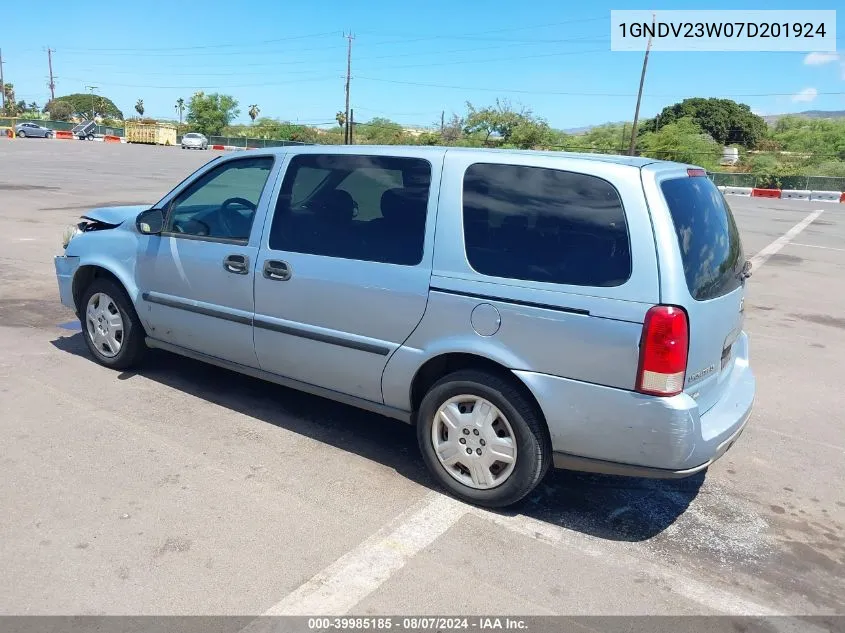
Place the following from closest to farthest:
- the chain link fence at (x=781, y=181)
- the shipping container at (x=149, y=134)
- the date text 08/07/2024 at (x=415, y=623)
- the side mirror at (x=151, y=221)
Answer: the date text 08/07/2024 at (x=415, y=623), the side mirror at (x=151, y=221), the chain link fence at (x=781, y=181), the shipping container at (x=149, y=134)

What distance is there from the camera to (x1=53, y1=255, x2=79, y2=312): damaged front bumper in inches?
218

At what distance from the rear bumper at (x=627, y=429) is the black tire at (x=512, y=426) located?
0.08 meters

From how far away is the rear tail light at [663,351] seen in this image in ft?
10.3

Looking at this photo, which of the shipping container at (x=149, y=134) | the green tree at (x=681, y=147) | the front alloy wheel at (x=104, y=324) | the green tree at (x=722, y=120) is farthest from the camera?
Result: the green tree at (x=722, y=120)

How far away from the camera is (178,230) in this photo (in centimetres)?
493

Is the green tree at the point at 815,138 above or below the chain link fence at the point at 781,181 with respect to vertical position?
above

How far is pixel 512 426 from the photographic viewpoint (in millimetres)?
3547

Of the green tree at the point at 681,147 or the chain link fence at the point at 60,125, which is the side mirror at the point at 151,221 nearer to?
the green tree at the point at 681,147

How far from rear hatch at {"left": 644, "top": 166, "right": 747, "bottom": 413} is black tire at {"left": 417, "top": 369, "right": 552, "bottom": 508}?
0.75 meters

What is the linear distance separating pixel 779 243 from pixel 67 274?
1470cm

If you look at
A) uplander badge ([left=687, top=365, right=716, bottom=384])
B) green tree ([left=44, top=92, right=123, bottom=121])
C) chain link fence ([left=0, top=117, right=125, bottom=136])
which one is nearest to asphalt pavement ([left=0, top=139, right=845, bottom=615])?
uplander badge ([left=687, top=365, right=716, bottom=384])

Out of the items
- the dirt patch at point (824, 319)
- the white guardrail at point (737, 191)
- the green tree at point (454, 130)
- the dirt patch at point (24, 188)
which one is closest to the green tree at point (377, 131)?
the green tree at point (454, 130)

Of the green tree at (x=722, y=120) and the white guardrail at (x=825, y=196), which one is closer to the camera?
the white guardrail at (x=825, y=196)

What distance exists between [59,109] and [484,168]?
118027 mm
